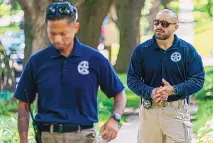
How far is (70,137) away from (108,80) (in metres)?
0.44

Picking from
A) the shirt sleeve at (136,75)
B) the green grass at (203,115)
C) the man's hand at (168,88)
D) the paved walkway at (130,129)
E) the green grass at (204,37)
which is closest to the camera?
the man's hand at (168,88)

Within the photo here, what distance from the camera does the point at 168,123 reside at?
5.85 m

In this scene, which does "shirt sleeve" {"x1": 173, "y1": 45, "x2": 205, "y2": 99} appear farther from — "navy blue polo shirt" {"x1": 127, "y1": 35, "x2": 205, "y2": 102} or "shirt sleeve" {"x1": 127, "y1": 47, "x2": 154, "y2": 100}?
"shirt sleeve" {"x1": 127, "y1": 47, "x2": 154, "y2": 100}

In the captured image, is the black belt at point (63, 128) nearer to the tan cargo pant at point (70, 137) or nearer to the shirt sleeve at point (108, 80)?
the tan cargo pant at point (70, 137)

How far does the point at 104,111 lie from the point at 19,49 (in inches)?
224

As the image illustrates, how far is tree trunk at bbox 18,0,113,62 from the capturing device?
8.94 meters

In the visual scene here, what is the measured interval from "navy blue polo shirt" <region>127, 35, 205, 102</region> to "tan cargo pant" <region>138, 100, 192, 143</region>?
0.11 meters

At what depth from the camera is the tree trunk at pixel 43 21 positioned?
29.3 feet

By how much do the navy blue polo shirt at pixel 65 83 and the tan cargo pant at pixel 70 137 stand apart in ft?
0.24

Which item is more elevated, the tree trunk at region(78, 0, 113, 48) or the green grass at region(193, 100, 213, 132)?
the tree trunk at region(78, 0, 113, 48)

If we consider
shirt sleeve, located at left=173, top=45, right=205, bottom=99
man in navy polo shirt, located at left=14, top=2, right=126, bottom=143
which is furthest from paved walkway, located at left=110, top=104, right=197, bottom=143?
man in navy polo shirt, located at left=14, top=2, right=126, bottom=143

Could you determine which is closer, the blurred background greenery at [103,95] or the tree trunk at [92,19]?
the blurred background greenery at [103,95]

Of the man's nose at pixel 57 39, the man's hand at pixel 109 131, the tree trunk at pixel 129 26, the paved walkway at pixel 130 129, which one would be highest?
the man's nose at pixel 57 39

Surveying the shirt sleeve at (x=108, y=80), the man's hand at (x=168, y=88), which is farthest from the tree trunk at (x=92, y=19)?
the shirt sleeve at (x=108, y=80)
